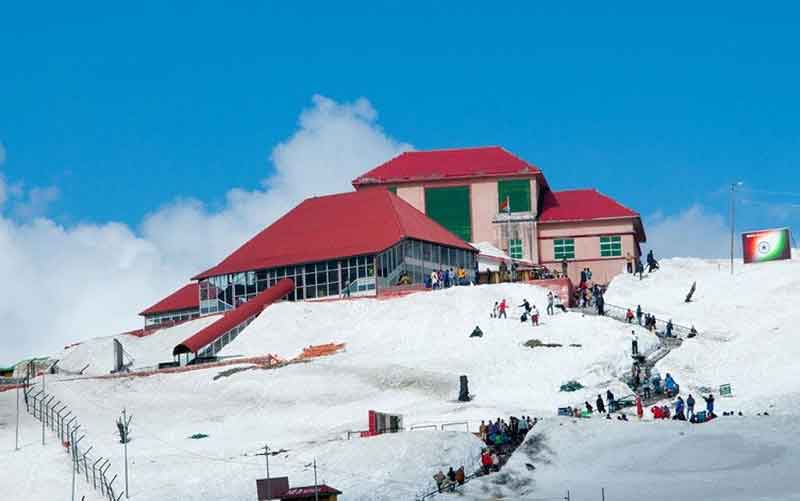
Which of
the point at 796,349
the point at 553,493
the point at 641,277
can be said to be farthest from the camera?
the point at 641,277

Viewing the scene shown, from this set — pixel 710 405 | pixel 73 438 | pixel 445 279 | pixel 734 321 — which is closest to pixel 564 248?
pixel 445 279

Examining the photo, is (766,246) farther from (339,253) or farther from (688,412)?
(688,412)

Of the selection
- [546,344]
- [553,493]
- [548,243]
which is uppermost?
[548,243]

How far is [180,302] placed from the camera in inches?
3984

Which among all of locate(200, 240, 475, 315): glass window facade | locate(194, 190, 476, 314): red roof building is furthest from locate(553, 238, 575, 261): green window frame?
locate(200, 240, 475, 315): glass window facade

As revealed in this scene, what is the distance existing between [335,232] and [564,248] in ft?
66.0

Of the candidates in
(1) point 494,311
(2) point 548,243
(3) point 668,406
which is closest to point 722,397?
(3) point 668,406

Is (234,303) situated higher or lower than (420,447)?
higher

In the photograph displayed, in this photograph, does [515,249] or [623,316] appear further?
[515,249]

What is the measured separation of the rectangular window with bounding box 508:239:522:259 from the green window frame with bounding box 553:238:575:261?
7.76ft

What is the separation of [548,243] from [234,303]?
2502 centimetres

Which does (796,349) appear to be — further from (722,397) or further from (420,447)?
(420,447)

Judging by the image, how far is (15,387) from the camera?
73375 millimetres

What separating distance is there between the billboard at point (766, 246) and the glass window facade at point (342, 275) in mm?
15997
